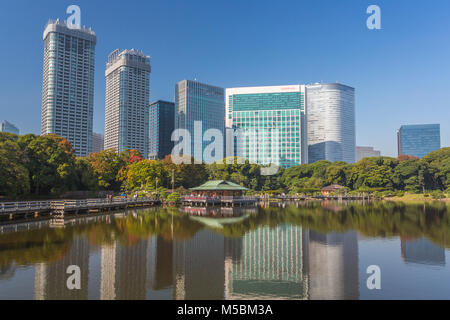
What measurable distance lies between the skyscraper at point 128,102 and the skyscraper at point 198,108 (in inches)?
860

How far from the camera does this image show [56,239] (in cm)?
1881

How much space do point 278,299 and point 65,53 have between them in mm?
143401

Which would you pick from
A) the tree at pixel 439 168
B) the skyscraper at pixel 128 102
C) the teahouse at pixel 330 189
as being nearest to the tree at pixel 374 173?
the teahouse at pixel 330 189

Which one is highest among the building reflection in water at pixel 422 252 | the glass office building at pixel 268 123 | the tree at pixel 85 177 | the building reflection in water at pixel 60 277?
the glass office building at pixel 268 123

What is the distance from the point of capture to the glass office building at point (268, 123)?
440 feet

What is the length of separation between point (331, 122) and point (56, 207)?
172 metres

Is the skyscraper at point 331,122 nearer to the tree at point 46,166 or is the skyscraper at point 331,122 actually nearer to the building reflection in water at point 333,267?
the tree at point 46,166

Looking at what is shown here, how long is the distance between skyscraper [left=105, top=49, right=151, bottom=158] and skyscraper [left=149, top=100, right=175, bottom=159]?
7254mm

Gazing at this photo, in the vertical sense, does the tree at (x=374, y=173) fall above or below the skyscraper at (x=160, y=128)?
below

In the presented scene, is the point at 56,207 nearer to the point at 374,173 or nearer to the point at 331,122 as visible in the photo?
the point at 374,173

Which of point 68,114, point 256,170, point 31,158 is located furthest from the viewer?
point 68,114

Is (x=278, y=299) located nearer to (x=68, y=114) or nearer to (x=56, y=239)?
(x=56, y=239)

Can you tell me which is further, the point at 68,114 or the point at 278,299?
the point at 68,114
